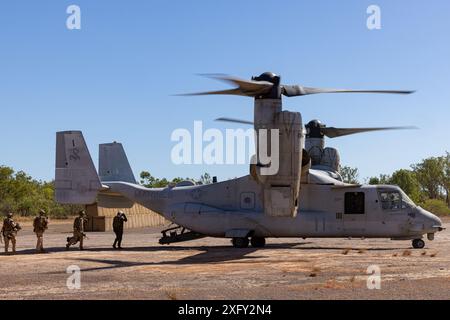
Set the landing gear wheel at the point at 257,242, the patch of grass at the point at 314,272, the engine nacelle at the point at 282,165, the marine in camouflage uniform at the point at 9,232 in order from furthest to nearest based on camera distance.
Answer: the landing gear wheel at the point at 257,242
the marine in camouflage uniform at the point at 9,232
the engine nacelle at the point at 282,165
the patch of grass at the point at 314,272

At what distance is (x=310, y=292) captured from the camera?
11.5 m

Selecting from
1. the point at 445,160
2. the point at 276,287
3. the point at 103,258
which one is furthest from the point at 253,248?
the point at 445,160

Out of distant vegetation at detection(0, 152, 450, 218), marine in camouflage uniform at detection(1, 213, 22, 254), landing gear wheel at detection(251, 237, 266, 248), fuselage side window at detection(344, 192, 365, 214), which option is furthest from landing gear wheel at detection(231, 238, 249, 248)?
distant vegetation at detection(0, 152, 450, 218)

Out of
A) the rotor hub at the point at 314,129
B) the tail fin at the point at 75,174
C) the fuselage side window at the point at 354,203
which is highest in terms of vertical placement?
the rotor hub at the point at 314,129

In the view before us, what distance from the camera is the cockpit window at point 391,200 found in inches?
886

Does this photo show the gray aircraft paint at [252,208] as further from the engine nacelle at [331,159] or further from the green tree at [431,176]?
the green tree at [431,176]

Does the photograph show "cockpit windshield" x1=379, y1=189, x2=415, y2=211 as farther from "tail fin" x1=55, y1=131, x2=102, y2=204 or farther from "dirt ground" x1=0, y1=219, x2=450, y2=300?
"tail fin" x1=55, y1=131, x2=102, y2=204

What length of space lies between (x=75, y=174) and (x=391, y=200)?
44.0 ft

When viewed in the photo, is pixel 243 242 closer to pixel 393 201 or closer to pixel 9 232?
pixel 393 201

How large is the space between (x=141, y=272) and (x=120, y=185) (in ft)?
36.4

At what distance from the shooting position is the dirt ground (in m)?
11.4

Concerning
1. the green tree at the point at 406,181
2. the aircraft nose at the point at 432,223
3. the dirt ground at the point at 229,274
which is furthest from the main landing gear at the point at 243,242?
the green tree at the point at 406,181

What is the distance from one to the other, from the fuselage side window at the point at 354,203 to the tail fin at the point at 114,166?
1020 cm
